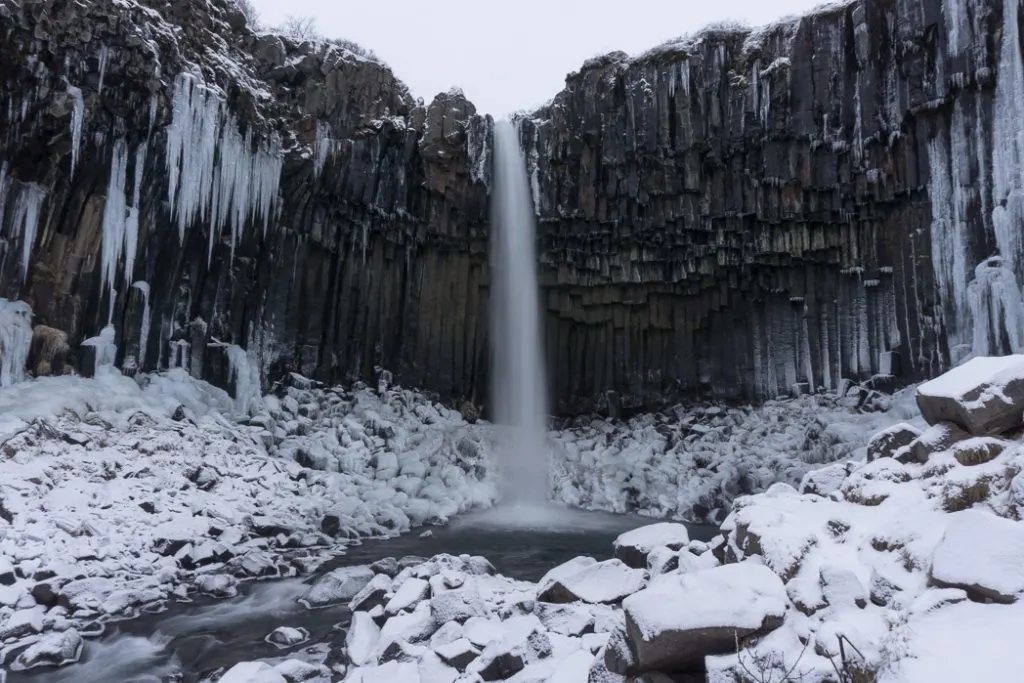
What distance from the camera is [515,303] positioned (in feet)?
84.4

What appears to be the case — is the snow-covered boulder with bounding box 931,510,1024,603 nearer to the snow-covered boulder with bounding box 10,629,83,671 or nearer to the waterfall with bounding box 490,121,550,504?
the snow-covered boulder with bounding box 10,629,83,671

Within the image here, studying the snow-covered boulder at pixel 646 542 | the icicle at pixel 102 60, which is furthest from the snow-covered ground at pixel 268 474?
the icicle at pixel 102 60

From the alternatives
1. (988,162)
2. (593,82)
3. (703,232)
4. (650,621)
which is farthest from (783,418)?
(650,621)

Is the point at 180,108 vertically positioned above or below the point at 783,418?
above

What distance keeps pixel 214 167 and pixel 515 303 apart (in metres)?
11.8

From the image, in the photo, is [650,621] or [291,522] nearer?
[650,621]

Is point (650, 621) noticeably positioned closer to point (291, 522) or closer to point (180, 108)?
point (291, 522)

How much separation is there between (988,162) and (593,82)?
12.7 meters

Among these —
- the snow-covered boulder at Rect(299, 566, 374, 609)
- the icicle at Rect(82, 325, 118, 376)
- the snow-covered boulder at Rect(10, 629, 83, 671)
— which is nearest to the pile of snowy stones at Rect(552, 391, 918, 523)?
the snow-covered boulder at Rect(299, 566, 374, 609)

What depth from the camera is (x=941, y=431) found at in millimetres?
5898

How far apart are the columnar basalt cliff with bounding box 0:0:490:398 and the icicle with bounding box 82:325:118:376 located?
0.55 ft

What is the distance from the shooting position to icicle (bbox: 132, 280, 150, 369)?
1677 centimetres

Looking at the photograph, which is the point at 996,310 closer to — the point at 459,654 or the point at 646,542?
the point at 646,542

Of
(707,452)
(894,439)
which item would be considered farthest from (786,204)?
(894,439)
